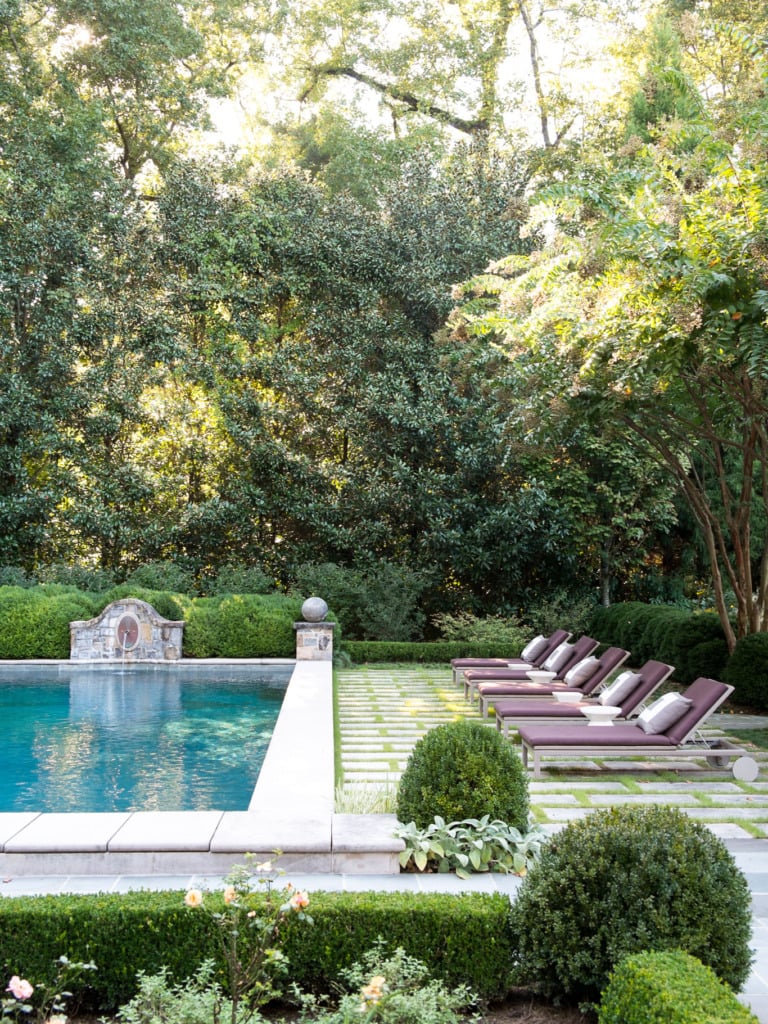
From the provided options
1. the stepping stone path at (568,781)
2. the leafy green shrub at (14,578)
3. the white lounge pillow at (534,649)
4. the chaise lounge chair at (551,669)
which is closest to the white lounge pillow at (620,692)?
the stepping stone path at (568,781)

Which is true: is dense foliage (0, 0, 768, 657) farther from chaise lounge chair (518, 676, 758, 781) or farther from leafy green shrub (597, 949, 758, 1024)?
leafy green shrub (597, 949, 758, 1024)

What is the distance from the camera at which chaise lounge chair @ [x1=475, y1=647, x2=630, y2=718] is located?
10.5 metres

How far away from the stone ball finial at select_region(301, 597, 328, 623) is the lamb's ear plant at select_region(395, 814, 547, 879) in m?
10.2

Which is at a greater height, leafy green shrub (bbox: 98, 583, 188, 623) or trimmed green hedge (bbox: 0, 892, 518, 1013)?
leafy green shrub (bbox: 98, 583, 188, 623)

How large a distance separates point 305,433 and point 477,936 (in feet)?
58.1

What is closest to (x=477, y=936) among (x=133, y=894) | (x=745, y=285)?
(x=133, y=894)

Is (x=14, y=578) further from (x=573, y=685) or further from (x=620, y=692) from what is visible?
(x=620, y=692)

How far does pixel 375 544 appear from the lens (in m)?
20.3

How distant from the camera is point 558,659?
40.2 ft

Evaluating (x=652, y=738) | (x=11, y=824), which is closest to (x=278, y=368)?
(x=652, y=738)

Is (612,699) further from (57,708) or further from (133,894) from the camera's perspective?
(57,708)

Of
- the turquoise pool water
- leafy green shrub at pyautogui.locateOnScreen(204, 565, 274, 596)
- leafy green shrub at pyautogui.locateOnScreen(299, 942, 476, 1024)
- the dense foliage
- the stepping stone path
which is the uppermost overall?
the dense foliage

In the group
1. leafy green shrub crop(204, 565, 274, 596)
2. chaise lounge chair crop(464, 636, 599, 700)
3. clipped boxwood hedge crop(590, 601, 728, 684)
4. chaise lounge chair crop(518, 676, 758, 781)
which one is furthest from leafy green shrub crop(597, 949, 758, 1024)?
leafy green shrub crop(204, 565, 274, 596)

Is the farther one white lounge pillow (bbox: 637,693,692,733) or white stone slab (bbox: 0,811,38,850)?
white lounge pillow (bbox: 637,693,692,733)
